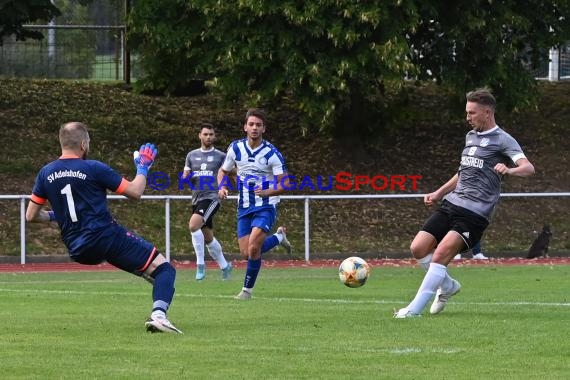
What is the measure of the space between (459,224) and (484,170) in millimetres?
556

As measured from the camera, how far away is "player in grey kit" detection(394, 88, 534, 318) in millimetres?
12484

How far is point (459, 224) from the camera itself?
12.6 meters

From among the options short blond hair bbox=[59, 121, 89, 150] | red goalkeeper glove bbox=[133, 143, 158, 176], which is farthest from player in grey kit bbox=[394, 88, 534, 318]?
short blond hair bbox=[59, 121, 89, 150]

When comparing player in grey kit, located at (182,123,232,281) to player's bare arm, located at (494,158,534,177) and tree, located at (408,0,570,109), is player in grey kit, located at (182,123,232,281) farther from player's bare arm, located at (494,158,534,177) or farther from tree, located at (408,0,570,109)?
player's bare arm, located at (494,158,534,177)

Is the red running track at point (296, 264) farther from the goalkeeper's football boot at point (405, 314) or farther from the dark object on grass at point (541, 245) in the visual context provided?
the goalkeeper's football boot at point (405, 314)

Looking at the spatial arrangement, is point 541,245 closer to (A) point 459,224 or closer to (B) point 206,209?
(B) point 206,209

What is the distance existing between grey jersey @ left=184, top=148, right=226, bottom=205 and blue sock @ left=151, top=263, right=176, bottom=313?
31.8ft

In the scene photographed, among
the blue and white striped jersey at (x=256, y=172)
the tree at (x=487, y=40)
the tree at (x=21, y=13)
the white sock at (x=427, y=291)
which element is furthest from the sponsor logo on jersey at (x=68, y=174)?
the tree at (x=487, y=40)

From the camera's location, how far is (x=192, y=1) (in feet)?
94.3

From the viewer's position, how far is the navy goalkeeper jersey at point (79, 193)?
10906 mm

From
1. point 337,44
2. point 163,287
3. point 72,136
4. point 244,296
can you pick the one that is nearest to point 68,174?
point 72,136

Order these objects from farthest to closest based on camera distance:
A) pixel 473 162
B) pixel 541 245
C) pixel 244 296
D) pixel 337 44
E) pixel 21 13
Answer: pixel 21 13 < pixel 337 44 < pixel 541 245 < pixel 244 296 < pixel 473 162

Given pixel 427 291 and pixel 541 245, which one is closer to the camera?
pixel 427 291

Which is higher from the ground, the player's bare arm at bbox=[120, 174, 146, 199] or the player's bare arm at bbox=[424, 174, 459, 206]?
the player's bare arm at bbox=[120, 174, 146, 199]
